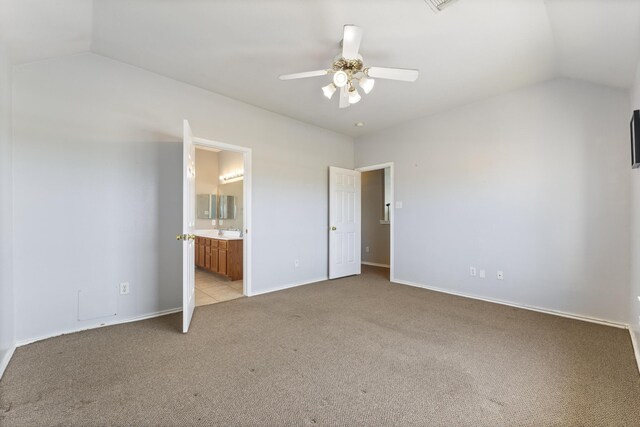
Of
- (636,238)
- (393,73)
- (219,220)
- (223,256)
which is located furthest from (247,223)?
(636,238)

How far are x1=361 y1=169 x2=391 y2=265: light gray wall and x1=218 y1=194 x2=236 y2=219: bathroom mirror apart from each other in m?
3.11

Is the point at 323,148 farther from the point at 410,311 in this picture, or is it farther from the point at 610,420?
the point at 610,420

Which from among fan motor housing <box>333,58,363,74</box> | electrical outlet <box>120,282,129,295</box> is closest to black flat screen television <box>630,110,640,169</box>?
fan motor housing <box>333,58,363,74</box>

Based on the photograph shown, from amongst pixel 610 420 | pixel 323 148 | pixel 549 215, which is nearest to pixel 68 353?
pixel 610 420

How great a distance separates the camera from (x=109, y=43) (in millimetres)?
2521

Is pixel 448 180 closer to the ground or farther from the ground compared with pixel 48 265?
farther from the ground

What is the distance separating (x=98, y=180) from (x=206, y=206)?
351 centimetres

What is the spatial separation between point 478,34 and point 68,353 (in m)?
4.27

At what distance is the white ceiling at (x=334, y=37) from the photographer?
2.02 meters

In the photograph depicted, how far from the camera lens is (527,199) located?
3.30 m

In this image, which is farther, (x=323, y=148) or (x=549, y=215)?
(x=323, y=148)

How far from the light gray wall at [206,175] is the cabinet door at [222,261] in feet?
4.89

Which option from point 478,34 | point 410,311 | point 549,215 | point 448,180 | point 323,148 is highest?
point 478,34

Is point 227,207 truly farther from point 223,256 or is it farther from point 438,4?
point 438,4
